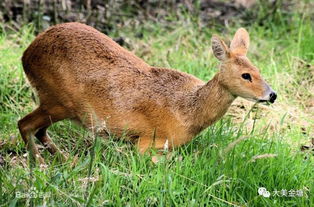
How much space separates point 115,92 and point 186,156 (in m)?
0.87

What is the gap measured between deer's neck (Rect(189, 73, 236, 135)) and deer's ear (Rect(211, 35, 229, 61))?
167 mm

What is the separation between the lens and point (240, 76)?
5484 mm

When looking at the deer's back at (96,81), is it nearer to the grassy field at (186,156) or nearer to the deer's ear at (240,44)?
the grassy field at (186,156)

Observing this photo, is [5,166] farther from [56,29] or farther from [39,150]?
[56,29]

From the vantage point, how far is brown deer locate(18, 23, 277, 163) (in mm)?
5680

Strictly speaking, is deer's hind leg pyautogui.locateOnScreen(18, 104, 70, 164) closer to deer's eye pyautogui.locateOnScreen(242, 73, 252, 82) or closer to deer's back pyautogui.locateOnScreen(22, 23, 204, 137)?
deer's back pyautogui.locateOnScreen(22, 23, 204, 137)

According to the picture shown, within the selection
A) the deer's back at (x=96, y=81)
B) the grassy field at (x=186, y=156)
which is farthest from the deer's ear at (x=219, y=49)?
the grassy field at (x=186, y=156)

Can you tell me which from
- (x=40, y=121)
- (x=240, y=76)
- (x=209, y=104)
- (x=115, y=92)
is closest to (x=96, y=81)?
(x=115, y=92)

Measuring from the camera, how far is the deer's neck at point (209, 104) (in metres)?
5.64

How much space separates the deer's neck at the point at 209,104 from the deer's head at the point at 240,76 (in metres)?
0.07

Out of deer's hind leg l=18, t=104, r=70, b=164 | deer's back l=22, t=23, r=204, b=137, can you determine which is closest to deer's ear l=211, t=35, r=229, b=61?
deer's back l=22, t=23, r=204, b=137

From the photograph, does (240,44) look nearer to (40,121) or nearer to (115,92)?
(115,92)

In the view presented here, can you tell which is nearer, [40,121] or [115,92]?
[115,92]

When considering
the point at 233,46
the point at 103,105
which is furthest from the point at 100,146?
the point at 233,46
